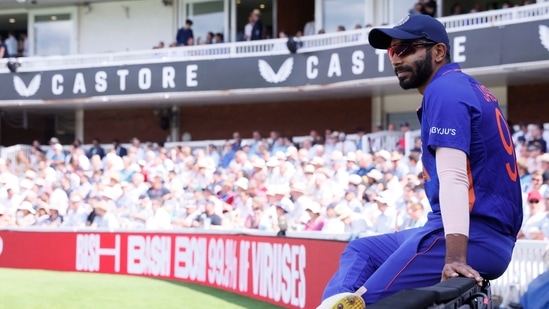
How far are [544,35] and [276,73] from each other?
26.3 feet

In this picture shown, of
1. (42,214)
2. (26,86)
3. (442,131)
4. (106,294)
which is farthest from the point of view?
(26,86)

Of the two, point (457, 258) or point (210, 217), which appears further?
point (210, 217)

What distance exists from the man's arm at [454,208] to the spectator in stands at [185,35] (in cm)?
2445

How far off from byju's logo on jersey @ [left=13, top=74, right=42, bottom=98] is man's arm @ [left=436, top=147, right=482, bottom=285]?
86.5 ft

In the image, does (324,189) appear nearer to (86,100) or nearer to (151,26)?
(86,100)

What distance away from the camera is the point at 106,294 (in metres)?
13.0

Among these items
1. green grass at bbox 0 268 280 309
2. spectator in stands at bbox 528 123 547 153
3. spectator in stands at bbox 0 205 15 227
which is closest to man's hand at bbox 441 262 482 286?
green grass at bbox 0 268 280 309

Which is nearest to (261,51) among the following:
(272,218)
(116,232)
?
(116,232)

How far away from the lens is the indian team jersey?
3.75 meters

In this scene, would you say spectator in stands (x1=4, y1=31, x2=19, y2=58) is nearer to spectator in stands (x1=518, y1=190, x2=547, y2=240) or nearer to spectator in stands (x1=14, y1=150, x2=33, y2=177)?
spectator in stands (x1=14, y1=150, x2=33, y2=177)

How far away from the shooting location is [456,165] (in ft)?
12.2

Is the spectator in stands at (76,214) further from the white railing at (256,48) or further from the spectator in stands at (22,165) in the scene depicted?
the white railing at (256,48)

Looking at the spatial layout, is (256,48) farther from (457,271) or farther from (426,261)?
(457,271)

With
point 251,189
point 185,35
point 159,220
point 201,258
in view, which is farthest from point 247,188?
point 185,35
